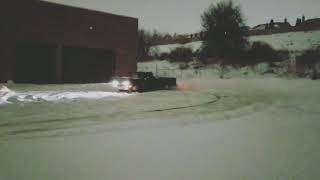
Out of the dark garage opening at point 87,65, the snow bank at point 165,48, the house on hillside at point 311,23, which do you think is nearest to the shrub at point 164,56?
the snow bank at point 165,48

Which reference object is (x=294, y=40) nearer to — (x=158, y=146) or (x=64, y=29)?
(x=64, y=29)

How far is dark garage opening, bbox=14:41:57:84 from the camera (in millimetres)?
30359

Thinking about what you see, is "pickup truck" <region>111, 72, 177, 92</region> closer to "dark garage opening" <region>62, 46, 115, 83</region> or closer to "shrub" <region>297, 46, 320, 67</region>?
"dark garage opening" <region>62, 46, 115, 83</region>

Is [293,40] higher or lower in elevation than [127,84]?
higher

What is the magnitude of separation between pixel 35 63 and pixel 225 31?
30.2 meters

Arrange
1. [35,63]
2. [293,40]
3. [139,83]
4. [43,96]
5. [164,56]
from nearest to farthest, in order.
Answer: [43,96]
[139,83]
[35,63]
[293,40]
[164,56]

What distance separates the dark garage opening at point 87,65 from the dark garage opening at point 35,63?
1.24 meters

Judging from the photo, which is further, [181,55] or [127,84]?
[181,55]

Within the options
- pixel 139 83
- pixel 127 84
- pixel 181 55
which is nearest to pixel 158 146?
pixel 127 84

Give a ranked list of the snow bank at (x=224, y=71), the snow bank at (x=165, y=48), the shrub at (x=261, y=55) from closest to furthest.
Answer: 1. the snow bank at (x=224, y=71)
2. the shrub at (x=261, y=55)
3. the snow bank at (x=165, y=48)

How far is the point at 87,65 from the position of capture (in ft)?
114

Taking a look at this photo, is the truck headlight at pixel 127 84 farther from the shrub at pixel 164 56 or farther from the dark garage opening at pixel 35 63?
the shrub at pixel 164 56

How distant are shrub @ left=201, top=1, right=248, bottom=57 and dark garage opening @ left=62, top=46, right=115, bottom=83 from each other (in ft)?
69.3

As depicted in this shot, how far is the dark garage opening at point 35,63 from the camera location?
1195 inches
